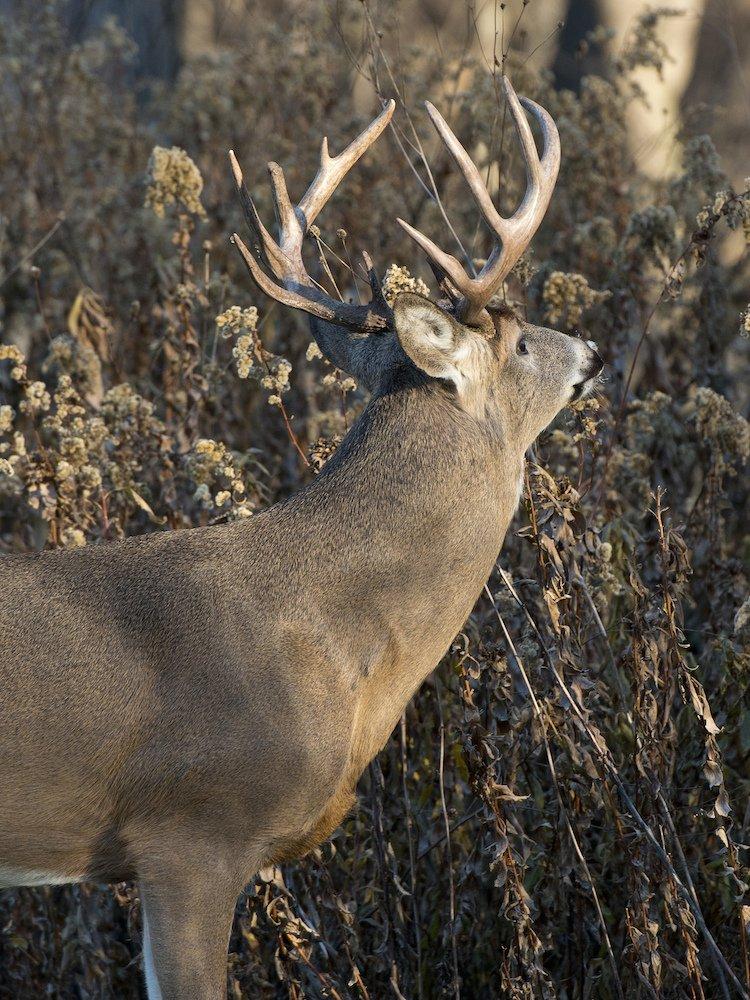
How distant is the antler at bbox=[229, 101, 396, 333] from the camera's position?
377 centimetres

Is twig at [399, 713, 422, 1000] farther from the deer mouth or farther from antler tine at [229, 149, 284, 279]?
antler tine at [229, 149, 284, 279]

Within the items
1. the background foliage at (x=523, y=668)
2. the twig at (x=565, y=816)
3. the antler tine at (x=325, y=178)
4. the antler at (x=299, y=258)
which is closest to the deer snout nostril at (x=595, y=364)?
the background foliage at (x=523, y=668)

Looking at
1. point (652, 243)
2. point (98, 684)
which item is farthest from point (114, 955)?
point (652, 243)

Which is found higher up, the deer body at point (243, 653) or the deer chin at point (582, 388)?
the deer chin at point (582, 388)

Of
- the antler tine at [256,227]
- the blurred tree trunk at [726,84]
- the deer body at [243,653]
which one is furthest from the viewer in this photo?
the blurred tree trunk at [726,84]

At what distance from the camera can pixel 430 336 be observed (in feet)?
11.8

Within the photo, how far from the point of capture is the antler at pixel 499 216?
3.55 meters

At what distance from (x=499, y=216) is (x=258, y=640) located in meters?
1.36

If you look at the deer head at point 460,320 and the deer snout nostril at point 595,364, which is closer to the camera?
the deer head at point 460,320

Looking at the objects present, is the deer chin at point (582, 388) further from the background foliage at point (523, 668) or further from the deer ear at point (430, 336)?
the deer ear at point (430, 336)

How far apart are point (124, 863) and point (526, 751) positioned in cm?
133

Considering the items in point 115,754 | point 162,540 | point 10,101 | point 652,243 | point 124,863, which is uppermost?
point 652,243

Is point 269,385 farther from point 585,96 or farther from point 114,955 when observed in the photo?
point 585,96

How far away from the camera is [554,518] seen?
375 cm
